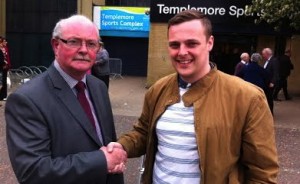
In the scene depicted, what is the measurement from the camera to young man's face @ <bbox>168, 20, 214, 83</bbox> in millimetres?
2273

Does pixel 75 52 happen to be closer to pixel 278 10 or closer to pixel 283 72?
pixel 278 10

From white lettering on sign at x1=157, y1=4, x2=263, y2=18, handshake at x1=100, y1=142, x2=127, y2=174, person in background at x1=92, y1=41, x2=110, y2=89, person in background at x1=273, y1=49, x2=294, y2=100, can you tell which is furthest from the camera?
white lettering on sign at x1=157, y1=4, x2=263, y2=18

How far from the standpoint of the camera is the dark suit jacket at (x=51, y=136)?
204cm

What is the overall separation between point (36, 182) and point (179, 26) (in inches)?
40.4

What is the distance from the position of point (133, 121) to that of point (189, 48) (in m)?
7.65

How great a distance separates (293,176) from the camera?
629 cm

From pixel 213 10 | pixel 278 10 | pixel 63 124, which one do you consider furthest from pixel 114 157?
pixel 213 10

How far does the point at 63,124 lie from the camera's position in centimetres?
219

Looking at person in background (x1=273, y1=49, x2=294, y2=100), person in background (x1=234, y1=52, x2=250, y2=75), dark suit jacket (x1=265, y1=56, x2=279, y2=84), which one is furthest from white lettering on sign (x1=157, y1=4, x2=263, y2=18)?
person in background (x1=234, y1=52, x2=250, y2=75)

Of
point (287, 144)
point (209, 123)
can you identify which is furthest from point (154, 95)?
point (287, 144)

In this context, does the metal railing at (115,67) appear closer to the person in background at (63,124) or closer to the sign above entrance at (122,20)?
the sign above entrance at (122,20)

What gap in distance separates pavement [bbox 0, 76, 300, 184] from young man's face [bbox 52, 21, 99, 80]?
12.4ft

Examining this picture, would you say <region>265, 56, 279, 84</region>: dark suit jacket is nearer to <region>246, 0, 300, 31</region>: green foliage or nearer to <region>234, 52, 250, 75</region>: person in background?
<region>234, 52, 250, 75</region>: person in background

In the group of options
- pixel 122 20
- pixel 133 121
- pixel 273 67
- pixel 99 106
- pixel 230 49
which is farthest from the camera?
pixel 122 20
